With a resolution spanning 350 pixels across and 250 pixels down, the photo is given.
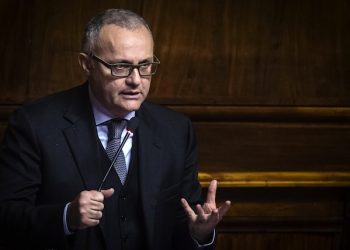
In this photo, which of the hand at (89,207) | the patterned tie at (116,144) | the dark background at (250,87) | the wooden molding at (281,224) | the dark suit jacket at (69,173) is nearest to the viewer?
the hand at (89,207)

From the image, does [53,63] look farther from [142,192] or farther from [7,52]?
[142,192]

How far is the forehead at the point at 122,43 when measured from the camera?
184 centimetres

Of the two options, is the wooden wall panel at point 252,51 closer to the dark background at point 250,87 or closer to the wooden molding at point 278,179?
the dark background at point 250,87

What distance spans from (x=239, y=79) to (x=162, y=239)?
674mm

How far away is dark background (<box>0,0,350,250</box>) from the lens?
2.32 m

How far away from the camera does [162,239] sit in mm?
1971

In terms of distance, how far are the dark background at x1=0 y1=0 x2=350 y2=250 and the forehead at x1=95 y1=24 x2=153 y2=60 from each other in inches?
19.0

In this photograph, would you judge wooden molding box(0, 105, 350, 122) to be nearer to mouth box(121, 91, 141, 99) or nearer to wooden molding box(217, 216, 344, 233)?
wooden molding box(217, 216, 344, 233)

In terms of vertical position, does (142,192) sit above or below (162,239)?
above

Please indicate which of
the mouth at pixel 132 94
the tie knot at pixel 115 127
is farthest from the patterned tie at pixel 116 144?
the mouth at pixel 132 94

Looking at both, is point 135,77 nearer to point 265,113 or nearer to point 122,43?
point 122,43

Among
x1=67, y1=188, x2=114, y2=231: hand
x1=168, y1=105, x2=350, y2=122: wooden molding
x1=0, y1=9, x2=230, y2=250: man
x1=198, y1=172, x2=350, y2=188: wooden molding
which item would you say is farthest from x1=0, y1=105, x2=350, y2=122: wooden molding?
x1=67, y1=188, x2=114, y2=231: hand

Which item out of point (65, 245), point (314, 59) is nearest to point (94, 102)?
point (65, 245)

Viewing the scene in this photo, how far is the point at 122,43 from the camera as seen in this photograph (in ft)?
6.03
